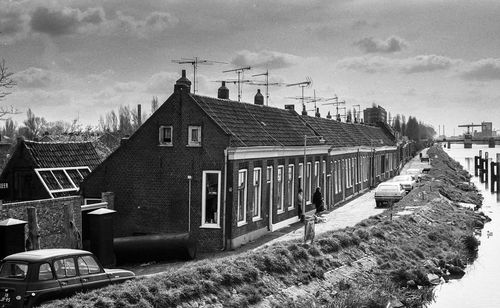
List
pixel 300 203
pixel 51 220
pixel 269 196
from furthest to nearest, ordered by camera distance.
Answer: pixel 300 203 → pixel 269 196 → pixel 51 220

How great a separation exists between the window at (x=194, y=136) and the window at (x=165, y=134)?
3.20ft

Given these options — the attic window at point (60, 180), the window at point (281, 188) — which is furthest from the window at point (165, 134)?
the window at point (281, 188)

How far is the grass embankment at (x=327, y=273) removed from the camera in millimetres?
15809

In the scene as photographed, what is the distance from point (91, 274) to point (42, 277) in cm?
168

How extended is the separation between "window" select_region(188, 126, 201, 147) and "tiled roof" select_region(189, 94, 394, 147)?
89 centimetres

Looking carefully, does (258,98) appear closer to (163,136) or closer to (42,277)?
(163,136)

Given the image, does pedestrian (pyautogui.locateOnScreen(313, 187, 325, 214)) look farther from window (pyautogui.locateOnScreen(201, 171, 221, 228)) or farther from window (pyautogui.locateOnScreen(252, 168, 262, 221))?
window (pyautogui.locateOnScreen(201, 171, 221, 228))

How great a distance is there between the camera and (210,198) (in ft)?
84.2

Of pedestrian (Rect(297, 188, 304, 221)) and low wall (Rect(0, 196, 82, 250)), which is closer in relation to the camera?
low wall (Rect(0, 196, 82, 250))

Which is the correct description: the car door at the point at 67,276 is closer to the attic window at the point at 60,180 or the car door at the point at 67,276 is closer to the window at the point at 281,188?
the attic window at the point at 60,180

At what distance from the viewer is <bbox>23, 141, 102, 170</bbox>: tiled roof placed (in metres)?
28.0

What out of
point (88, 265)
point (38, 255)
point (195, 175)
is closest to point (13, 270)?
point (38, 255)

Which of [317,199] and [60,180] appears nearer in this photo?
[60,180]

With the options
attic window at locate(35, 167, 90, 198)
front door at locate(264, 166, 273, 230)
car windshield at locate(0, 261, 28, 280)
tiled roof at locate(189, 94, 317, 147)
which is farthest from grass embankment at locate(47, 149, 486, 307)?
attic window at locate(35, 167, 90, 198)
